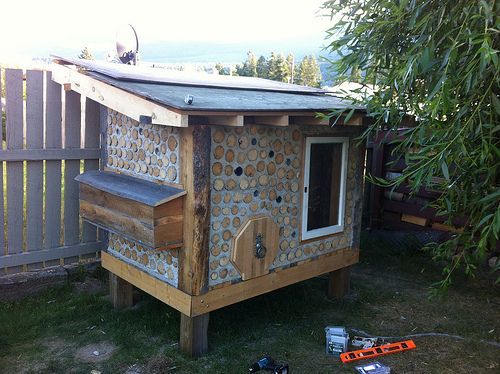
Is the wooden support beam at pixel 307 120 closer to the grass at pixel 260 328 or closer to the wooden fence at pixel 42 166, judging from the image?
the grass at pixel 260 328

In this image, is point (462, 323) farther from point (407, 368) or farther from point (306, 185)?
point (306, 185)

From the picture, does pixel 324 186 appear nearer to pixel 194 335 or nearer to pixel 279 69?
pixel 194 335

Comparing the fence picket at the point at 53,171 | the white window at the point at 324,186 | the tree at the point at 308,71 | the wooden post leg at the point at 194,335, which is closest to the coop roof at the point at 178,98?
the fence picket at the point at 53,171

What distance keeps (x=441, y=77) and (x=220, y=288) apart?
7.09 feet

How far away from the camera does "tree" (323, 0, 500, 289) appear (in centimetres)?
244

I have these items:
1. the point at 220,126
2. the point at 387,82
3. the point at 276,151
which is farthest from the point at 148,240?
the point at 387,82

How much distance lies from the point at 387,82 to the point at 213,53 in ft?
201

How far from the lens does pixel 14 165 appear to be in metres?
4.29

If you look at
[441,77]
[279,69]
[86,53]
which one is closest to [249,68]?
[279,69]

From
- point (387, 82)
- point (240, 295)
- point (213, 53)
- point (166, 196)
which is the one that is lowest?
point (240, 295)

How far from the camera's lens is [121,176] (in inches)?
155

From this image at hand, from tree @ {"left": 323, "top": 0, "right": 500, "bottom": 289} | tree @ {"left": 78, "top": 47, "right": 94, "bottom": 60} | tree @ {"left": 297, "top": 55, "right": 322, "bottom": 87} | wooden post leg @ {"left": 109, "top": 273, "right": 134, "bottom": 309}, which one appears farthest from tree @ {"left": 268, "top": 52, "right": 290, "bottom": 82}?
tree @ {"left": 323, "top": 0, "right": 500, "bottom": 289}

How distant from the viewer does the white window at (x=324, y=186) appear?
13.8 ft

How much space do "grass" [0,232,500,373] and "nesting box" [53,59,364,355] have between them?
0.27 meters
